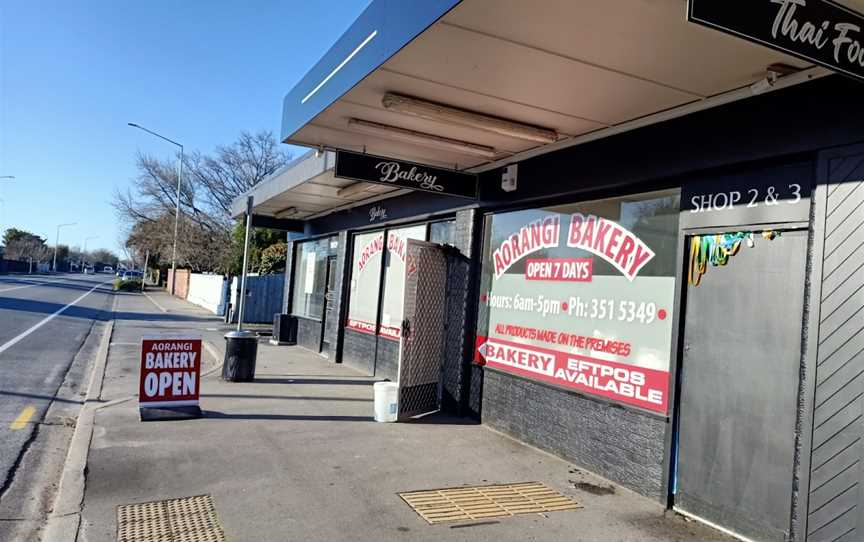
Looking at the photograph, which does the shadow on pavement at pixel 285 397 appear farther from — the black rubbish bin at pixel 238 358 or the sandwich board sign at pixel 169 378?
the sandwich board sign at pixel 169 378

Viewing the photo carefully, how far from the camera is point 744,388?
4645 millimetres

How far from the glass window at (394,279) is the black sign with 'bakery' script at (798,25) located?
24.3ft

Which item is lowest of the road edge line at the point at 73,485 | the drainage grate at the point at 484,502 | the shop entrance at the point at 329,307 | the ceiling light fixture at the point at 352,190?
the road edge line at the point at 73,485

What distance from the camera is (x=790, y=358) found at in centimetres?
435

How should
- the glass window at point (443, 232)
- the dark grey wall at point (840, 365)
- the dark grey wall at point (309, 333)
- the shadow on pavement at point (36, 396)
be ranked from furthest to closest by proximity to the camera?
the dark grey wall at point (309, 333) → the glass window at point (443, 232) → the shadow on pavement at point (36, 396) → the dark grey wall at point (840, 365)

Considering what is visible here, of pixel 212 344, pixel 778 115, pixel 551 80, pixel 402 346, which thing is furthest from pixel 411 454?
pixel 212 344

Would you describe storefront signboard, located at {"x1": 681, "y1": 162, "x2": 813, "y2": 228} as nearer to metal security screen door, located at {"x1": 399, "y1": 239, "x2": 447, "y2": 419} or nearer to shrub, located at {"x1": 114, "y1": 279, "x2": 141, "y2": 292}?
metal security screen door, located at {"x1": 399, "y1": 239, "x2": 447, "y2": 419}

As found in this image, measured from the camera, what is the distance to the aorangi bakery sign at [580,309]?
5.55 m

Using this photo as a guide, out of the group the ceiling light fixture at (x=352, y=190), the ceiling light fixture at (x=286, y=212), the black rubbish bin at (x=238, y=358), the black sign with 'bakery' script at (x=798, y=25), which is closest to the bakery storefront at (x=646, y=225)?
the black sign with 'bakery' script at (x=798, y=25)

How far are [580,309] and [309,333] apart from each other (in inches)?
392

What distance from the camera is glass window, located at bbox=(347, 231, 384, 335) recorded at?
460 inches

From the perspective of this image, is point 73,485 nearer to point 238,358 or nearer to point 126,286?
point 238,358

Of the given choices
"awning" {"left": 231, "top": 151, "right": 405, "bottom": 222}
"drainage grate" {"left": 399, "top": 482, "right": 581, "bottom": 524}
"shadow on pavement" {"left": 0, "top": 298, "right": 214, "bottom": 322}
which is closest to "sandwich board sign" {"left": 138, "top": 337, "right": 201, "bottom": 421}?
"awning" {"left": 231, "top": 151, "right": 405, "bottom": 222}

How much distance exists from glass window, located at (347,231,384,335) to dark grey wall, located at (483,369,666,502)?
446cm
